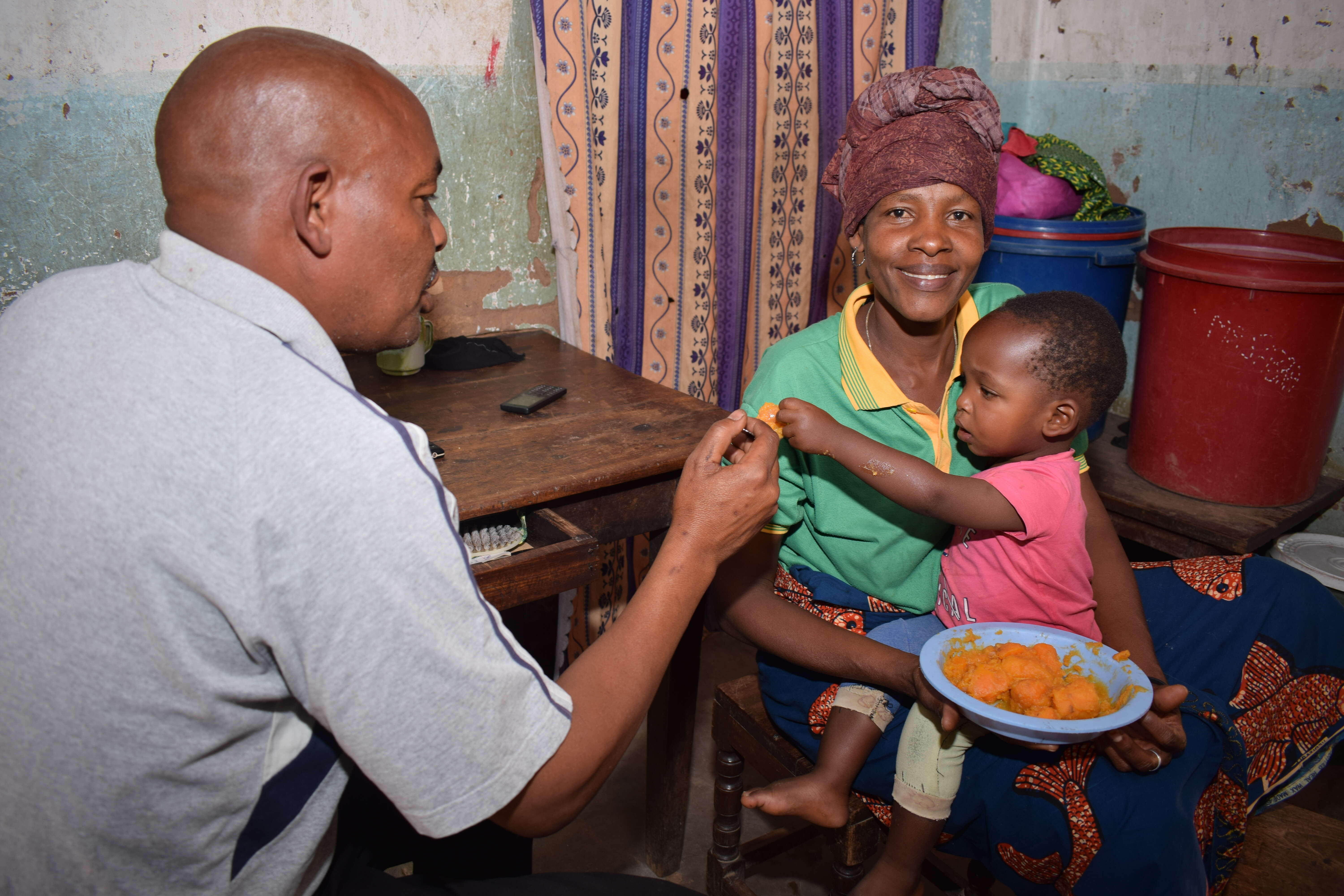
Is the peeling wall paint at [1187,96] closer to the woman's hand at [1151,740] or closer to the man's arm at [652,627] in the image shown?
the woman's hand at [1151,740]

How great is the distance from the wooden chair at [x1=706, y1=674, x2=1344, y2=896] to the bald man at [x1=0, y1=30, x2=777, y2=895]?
2.83 ft

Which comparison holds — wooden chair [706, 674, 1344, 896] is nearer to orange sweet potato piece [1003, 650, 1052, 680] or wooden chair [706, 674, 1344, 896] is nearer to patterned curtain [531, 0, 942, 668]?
orange sweet potato piece [1003, 650, 1052, 680]

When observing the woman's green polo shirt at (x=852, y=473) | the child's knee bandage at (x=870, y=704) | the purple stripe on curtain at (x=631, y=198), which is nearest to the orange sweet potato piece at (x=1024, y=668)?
the child's knee bandage at (x=870, y=704)

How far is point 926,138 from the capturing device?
1782mm

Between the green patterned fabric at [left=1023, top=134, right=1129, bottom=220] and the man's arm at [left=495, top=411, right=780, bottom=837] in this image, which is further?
the green patterned fabric at [left=1023, top=134, right=1129, bottom=220]

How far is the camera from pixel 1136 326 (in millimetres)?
3414

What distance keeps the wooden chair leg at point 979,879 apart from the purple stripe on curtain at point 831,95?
1.73m

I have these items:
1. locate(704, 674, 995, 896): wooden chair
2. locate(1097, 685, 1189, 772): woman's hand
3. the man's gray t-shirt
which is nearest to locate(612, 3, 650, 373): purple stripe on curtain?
locate(704, 674, 995, 896): wooden chair

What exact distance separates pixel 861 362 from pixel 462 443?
86cm

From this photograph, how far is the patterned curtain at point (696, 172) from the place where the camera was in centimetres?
263

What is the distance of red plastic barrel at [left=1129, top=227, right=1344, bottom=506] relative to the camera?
7.84ft

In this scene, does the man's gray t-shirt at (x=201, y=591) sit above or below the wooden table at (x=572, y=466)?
above

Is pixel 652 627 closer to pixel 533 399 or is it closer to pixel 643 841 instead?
pixel 533 399

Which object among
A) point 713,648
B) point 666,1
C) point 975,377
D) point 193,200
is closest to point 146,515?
point 193,200
